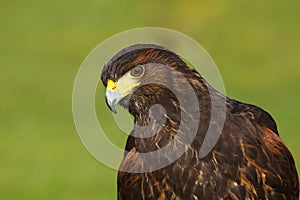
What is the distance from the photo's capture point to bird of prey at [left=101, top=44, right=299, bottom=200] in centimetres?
767

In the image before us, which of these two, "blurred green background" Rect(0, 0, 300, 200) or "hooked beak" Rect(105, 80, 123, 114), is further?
"blurred green background" Rect(0, 0, 300, 200)

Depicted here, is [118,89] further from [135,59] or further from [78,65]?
[78,65]

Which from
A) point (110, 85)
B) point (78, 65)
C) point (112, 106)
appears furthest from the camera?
point (78, 65)

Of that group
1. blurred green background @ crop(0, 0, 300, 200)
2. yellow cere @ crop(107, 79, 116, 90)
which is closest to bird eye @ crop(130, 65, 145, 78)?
yellow cere @ crop(107, 79, 116, 90)

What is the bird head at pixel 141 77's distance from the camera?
7676 millimetres

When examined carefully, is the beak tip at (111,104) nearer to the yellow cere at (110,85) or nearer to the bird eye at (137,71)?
the yellow cere at (110,85)

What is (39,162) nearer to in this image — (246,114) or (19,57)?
(19,57)

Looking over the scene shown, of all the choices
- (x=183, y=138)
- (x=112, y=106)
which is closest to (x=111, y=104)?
(x=112, y=106)

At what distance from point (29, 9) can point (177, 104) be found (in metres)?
16.9

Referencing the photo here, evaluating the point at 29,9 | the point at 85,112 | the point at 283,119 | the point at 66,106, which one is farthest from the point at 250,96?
the point at 85,112

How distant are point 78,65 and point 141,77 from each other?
13.4 m

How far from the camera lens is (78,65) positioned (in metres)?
21.1

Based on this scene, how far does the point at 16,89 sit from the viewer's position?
20.0 meters

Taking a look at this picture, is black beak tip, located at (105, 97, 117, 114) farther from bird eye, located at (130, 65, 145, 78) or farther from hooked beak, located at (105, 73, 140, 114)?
→ bird eye, located at (130, 65, 145, 78)
